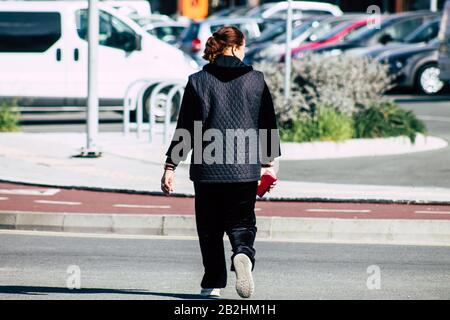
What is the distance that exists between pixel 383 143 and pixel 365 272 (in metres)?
8.41

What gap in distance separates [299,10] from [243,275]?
34.9 metres

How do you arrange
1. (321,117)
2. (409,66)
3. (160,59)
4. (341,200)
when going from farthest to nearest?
(409,66)
(160,59)
(321,117)
(341,200)

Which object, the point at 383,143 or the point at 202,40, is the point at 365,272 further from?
the point at 202,40

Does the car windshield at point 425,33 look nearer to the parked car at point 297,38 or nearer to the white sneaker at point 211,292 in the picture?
the parked car at point 297,38

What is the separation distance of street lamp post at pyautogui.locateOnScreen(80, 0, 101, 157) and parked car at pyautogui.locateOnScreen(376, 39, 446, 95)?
41.4ft

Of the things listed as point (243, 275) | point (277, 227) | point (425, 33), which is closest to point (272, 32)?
point (425, 33)

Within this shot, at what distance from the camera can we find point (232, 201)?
7.98 m

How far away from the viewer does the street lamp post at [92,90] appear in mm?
16047

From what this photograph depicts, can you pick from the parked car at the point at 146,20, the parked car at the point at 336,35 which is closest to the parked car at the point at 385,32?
the parked car at the point at 336,35

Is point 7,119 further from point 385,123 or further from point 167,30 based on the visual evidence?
point 167,30

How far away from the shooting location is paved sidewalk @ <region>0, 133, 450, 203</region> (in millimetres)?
13336

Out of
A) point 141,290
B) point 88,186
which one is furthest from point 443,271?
point 88,186

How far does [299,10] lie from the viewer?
42219 mm
